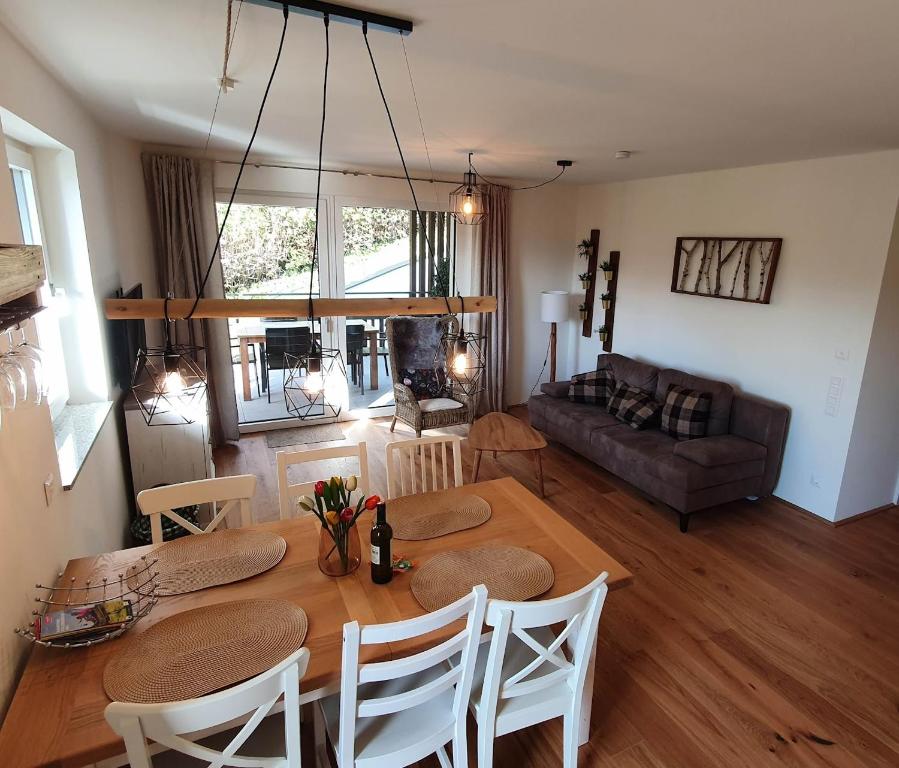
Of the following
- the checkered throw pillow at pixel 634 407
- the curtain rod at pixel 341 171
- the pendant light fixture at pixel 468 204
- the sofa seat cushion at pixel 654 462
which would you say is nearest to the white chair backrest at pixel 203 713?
the sofa seat cushion at pixel 654 462

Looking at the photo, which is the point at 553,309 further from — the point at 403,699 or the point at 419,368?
the point at 403,699

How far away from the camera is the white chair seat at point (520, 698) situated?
1.74 m

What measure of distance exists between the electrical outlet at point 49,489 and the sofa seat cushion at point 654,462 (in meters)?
3.41

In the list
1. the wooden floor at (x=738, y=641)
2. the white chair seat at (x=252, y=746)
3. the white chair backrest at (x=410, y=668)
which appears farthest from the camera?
the wooden floor at (x=738, y=641)

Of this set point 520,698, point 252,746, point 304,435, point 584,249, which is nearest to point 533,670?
point 520,698

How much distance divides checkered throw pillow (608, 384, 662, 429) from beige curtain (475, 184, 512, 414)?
1478mm

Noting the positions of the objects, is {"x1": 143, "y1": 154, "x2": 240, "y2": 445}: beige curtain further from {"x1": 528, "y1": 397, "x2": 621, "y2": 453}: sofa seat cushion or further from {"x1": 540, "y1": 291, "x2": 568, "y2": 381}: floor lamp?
{"x1": 540, "y1": 291, "x2": 568, "y2": 381}: floor lamp

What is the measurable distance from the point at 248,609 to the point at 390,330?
11.9ft

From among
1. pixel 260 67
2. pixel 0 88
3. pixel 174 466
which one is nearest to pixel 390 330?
pixel 174 466

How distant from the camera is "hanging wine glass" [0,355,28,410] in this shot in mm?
1180

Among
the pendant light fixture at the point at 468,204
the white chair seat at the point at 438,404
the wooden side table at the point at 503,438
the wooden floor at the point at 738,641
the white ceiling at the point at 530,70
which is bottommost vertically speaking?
the wooden floor at the point at 738,641

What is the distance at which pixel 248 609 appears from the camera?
171cm

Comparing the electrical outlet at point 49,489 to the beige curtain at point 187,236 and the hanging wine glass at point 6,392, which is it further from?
the beige curtain at point 187,236

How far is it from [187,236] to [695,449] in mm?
4275
